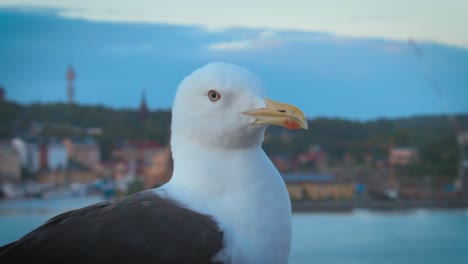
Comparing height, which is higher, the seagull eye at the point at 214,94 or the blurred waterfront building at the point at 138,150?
the seagull eye at the point at 214,94

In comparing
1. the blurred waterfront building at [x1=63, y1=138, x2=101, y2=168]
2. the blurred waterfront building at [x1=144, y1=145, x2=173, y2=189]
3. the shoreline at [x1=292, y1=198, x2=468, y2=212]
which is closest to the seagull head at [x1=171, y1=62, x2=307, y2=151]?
the blurred waterfront building at [x1=144, y1=145, x2=173, y2=189]

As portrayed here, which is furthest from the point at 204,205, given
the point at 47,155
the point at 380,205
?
the point at 47,155

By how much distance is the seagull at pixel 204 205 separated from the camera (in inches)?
61.6

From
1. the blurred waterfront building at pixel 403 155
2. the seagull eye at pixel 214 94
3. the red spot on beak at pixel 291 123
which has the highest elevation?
the seagull eye at pixel 214 94

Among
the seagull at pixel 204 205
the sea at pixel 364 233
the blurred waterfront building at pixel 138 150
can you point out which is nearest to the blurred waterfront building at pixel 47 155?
the sea at pixel 364 233

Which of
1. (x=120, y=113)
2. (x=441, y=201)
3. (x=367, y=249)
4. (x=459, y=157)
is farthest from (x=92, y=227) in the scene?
(x=459, y=157)

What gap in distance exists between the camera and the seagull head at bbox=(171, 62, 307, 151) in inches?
65.9

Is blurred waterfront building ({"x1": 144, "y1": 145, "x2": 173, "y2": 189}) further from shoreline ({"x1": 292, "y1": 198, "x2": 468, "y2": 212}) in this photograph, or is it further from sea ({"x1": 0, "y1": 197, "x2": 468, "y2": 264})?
shoreline ({"x1": 292, "y1": 198, "x2": 468, "y2": 212})

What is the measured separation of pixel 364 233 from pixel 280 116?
17.3m

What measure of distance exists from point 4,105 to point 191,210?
23.8m

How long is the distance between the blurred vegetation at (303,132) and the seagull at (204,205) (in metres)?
16.2

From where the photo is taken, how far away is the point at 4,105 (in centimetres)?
2431

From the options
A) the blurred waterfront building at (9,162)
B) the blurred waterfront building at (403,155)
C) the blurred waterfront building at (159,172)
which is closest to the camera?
the blurred waterfront building at (159,172)

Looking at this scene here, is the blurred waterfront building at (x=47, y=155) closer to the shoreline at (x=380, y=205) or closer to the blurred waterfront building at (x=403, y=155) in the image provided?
the shoreline at (x=380, y=205)
